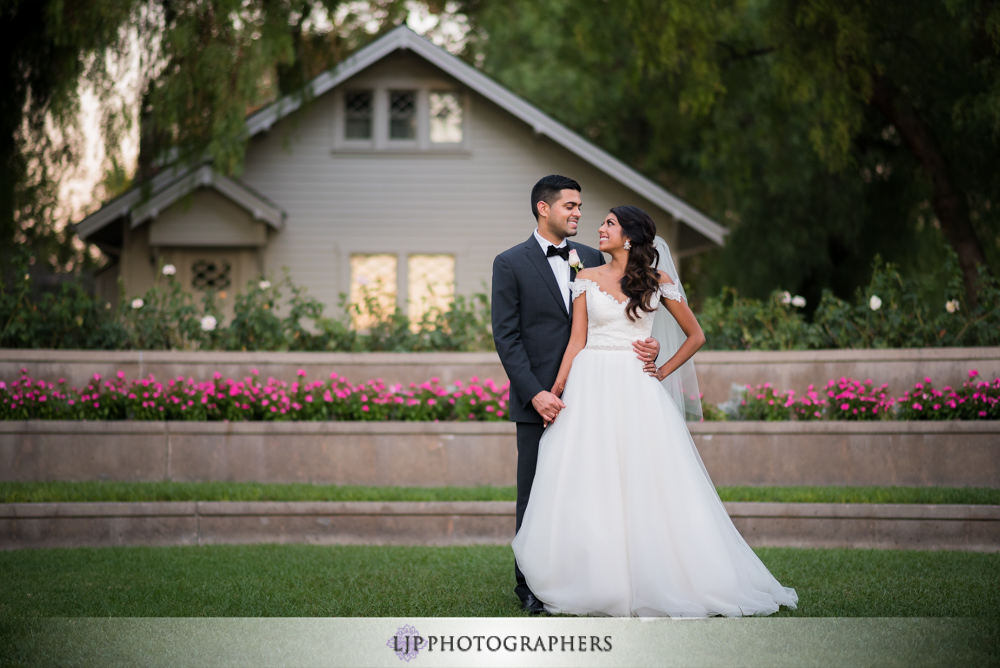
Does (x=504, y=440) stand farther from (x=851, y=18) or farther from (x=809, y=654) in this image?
(x=851, y=18)

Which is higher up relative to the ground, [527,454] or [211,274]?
[211,274]

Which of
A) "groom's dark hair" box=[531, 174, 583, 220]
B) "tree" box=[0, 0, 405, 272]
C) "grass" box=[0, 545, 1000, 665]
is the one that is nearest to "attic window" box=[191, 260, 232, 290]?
"tree" box=[0, 0, 405, 272]

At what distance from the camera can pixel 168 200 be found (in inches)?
612

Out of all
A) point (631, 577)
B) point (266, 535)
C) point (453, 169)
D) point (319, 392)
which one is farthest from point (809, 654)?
point (453, 169)

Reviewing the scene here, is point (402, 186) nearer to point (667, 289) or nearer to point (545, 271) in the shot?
point (545, 271)

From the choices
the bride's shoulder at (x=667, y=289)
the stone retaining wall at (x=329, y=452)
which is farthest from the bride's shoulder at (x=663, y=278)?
the stone retaining wall at (x=329, y=452)

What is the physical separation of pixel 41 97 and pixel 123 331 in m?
4.32

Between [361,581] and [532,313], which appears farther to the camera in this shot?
[361,581]

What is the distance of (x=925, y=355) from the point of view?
9.80 meters

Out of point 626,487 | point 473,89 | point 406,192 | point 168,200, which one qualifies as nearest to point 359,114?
point 406,192

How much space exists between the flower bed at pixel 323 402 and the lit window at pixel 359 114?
9015mm

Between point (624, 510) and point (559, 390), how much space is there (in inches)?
31.4

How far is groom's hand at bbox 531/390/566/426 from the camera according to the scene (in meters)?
5.36

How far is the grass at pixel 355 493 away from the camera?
7980 mm
